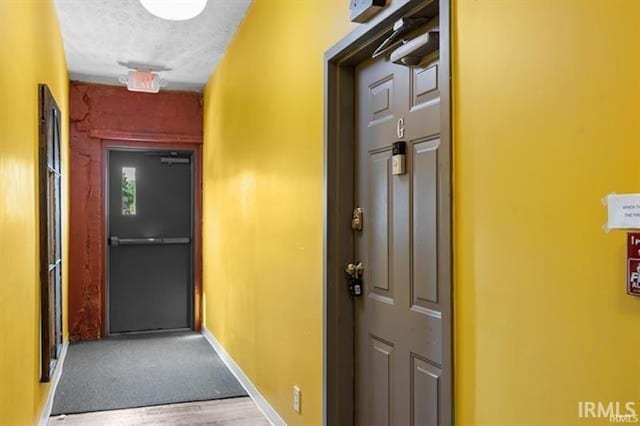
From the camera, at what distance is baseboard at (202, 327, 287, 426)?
3133mm

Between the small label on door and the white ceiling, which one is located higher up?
the white ceiling

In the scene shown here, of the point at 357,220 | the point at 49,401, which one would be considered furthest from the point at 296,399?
the point at 49,401

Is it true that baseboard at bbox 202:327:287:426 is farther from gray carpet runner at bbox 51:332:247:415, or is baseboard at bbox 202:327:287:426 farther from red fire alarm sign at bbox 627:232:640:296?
red fire alarm sign at bbox 627:232:640:296

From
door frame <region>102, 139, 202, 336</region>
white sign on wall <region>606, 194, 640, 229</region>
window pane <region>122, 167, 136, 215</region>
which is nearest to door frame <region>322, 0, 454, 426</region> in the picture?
white sign on wall <region>606, 194, 640, 229</region>

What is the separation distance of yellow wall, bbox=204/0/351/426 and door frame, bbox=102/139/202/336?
113cm

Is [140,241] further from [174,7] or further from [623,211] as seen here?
[623,211]

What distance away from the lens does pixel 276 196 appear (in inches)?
121

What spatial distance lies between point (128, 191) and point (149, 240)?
55 centimetres

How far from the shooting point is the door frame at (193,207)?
18.1 feet

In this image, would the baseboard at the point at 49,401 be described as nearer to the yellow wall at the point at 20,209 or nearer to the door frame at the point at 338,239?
the yellow wall at the point at 20,209

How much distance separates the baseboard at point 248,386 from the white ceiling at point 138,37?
251cm

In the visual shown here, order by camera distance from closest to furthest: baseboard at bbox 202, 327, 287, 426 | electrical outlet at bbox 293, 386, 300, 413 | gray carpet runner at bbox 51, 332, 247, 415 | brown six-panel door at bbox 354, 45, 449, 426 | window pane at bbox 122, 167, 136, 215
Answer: brown six-panel door at bbox 354, 45, 449, 426 → electrical outlet at bbox 293, 386, 300, 413 → baseboard at bbox 202, 327, 287, 426 → gray carpet runner at bbox 51, 332, 247, 415 → window pane at bbox 122, 167, 136, 215

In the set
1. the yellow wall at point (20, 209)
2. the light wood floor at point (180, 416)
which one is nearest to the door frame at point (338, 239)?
the light wood floor at point (180, 416)

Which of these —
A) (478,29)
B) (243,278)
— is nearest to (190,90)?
(243,278)
